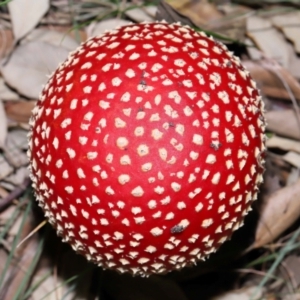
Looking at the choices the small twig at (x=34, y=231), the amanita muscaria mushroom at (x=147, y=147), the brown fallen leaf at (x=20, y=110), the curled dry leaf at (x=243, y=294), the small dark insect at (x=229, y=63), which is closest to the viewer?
the amanita muscaria mushroom at (x=147, y=147)

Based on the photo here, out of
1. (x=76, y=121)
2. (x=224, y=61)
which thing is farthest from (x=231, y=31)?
(x=76, y=121)

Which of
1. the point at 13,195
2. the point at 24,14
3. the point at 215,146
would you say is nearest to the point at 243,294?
the point at 215,146

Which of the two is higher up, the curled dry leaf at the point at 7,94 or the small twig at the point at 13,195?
the curled dry leaf at the point at 7,94

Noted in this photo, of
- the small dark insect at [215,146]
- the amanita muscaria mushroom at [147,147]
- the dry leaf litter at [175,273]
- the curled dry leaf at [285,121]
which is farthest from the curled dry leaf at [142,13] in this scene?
the small dark insect at [215,146]

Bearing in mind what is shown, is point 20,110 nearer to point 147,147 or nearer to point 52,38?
point 52,38

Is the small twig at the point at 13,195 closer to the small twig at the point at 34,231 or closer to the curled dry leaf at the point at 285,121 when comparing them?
the small twig at the point at 34,231

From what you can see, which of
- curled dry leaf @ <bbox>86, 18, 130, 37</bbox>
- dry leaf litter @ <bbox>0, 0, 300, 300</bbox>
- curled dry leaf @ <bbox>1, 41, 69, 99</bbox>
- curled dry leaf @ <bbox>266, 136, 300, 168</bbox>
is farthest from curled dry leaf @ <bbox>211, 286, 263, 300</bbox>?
curled dry leaf @ <bbox>86, 18, 130, 37</bbox>
